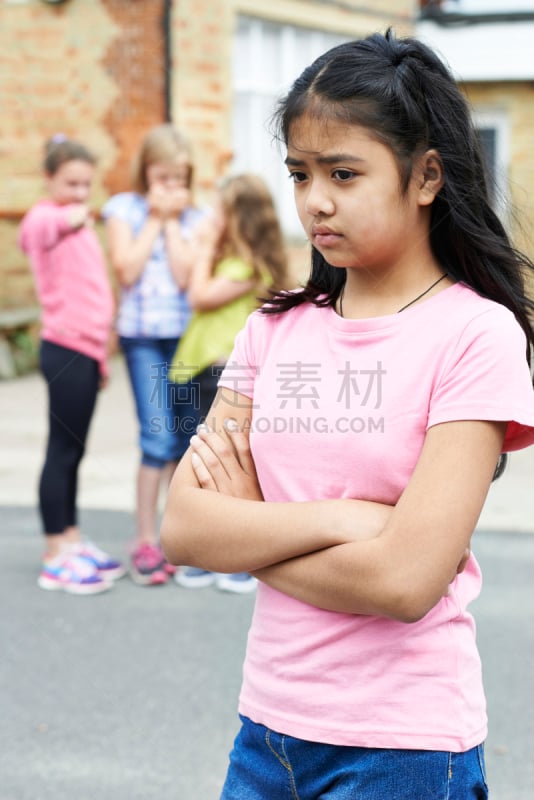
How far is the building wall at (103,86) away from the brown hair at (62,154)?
23.9ft

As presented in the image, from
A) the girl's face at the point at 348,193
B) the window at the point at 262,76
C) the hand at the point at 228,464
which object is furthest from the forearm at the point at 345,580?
the window at the point at 262,76

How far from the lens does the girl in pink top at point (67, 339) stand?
4.76m

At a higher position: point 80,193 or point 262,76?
point 80,193

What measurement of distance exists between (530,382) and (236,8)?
1213 centimetres

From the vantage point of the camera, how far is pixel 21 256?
39.9 ft

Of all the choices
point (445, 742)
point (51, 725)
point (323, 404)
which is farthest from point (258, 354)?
point (51, 725)

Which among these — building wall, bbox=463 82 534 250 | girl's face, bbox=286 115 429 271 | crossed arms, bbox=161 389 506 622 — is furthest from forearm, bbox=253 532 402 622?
building wall, bbox=463 82 534 250

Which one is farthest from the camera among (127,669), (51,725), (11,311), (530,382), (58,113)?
(58,113)

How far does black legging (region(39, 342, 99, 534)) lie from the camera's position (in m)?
4.77

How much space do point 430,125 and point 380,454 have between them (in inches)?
19.2

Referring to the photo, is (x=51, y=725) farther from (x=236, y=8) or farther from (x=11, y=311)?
(x=236, y=8)

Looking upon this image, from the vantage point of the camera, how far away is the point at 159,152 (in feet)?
16.2

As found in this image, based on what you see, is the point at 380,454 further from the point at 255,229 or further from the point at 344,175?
the point at 255,229

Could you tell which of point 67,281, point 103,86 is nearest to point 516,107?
point 103,86
